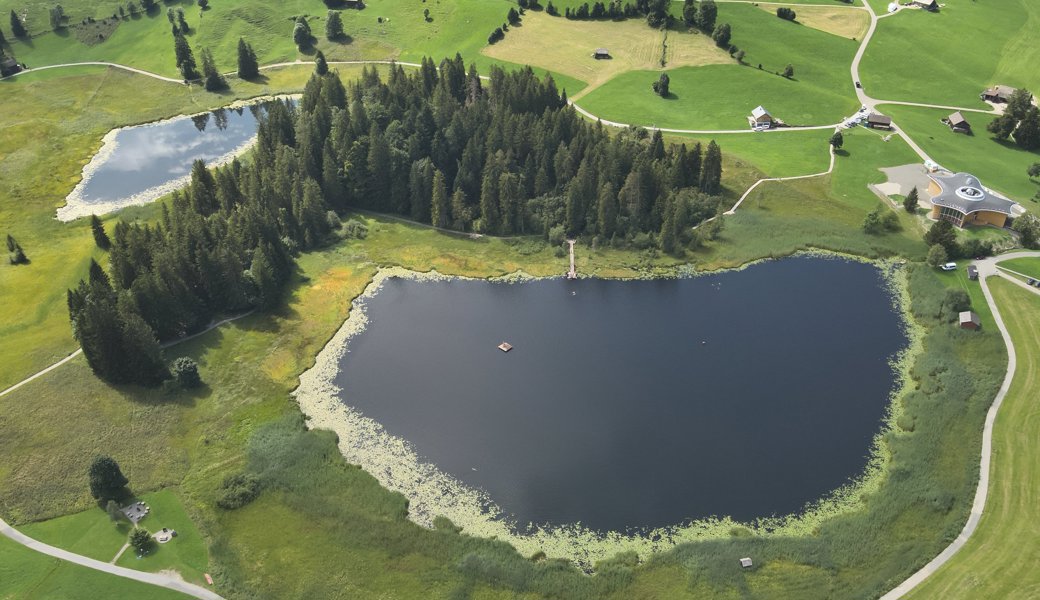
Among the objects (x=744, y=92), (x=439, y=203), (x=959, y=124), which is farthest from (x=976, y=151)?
(x=439, y=203)

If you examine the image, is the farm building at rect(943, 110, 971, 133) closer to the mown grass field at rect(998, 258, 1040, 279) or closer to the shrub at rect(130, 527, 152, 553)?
the mown grass field at rect(998, 258, 1040, 279)

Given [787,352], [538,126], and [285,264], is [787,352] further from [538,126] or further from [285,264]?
[285,264]

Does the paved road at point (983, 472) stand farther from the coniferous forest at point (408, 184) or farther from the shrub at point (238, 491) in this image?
the shrub at point (238, 491)

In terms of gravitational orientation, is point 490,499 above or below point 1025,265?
above

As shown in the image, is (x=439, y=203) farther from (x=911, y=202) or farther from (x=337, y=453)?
A: (x=911, y=202)

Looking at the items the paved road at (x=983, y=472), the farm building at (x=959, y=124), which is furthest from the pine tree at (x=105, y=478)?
the farm building at (x=959, y=124)
